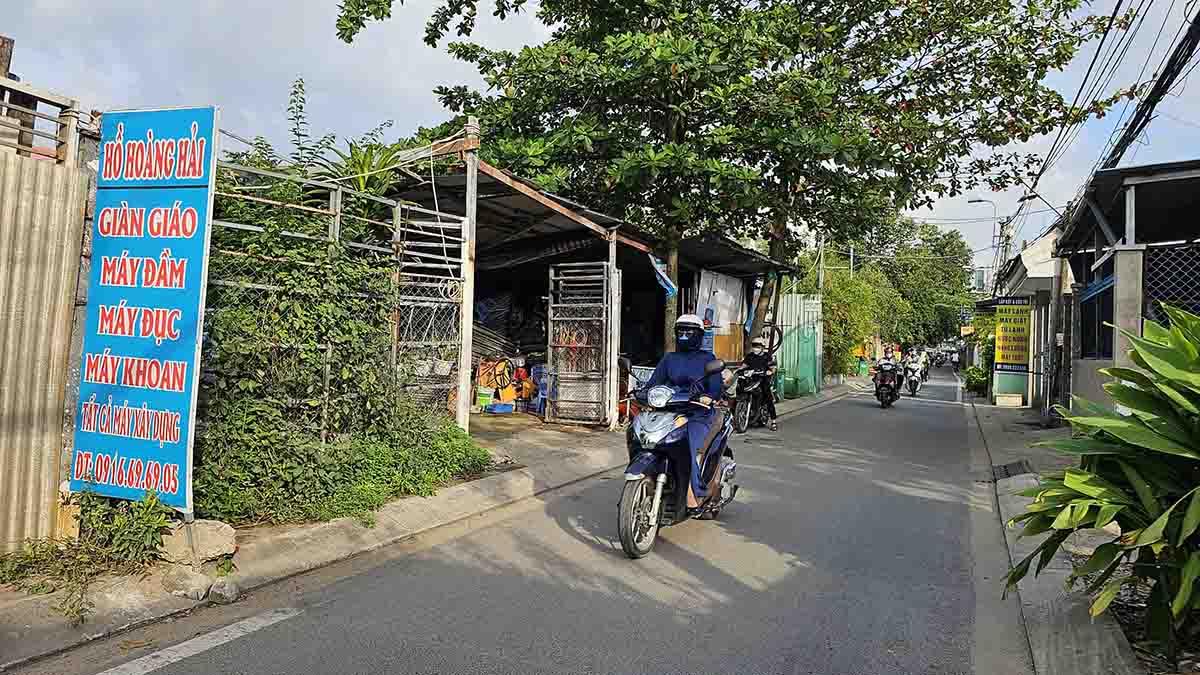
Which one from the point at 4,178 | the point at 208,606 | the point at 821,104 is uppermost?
the point at 821,104

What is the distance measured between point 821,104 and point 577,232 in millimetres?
4082

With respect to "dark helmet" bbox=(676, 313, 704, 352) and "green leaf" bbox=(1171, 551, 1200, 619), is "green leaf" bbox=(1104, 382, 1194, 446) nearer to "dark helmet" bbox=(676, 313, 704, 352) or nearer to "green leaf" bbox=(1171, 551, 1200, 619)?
"green leaf" bbox=(1171, 551, 1200, 619)

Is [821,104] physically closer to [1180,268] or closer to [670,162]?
[670,162]

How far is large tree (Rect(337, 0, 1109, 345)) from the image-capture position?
11.7 metres

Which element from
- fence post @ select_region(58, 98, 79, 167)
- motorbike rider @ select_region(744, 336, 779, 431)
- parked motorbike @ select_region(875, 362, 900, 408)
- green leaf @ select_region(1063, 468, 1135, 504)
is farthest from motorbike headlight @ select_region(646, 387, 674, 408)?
parked motorbike @ select_region(875, 362, 900, 408)

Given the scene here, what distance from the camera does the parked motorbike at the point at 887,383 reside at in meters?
20.0

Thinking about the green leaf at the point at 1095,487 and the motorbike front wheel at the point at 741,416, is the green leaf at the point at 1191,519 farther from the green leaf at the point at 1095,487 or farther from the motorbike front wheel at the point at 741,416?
the motorbike front wheel at the point at 741,416

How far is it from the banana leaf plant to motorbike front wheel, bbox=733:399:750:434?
31.1ft

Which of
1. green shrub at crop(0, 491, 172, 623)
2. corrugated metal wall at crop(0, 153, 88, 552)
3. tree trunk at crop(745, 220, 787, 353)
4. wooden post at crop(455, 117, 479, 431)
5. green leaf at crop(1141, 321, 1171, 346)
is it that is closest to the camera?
→ green leaf at crop(1141, 321, 1171, 346)

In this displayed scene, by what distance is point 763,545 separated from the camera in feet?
20.7

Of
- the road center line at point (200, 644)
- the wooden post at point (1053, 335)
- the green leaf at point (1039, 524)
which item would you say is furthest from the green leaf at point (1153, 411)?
the wooden post at point (1053, 335)

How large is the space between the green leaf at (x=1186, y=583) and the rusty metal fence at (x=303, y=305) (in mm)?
5269

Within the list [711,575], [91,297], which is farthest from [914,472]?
[91,297]

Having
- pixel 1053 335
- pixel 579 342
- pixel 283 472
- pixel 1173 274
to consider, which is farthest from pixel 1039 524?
pixel 1053 335
